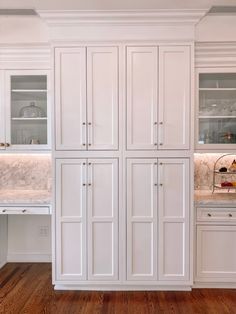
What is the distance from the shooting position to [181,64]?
112 inches

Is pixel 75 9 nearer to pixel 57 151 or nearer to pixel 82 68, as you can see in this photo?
pixel 82 68

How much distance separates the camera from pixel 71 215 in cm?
289

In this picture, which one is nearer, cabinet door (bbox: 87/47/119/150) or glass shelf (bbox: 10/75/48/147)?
cabinet door (bbox: 87/47/119/150)

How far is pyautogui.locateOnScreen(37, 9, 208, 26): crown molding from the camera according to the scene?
274cm

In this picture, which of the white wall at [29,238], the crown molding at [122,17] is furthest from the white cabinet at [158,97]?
the white wall at [29,238]

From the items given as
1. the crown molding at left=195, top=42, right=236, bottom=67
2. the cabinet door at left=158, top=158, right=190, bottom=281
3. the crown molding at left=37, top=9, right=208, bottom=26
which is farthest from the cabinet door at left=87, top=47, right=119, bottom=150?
the crown molding at left=195, top=42, right=236, bottom=67

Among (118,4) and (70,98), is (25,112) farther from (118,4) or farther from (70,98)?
(118,4)

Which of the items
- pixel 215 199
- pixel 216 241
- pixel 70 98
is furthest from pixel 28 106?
pixel 216 241

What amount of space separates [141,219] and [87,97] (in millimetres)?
1269

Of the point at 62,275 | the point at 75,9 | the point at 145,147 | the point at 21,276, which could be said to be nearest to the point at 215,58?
the point at 145,147

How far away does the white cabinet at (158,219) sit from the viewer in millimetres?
2871

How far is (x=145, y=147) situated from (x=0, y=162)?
1821 mm

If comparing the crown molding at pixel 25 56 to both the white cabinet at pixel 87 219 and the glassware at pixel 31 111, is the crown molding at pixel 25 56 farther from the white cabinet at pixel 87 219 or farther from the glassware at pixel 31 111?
the white cabinet at pixel 87 219

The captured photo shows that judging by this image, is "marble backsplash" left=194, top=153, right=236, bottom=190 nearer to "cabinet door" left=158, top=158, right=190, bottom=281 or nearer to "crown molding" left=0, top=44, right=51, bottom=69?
"cabinet door" left=158, top=158, right=190, bottom=281
